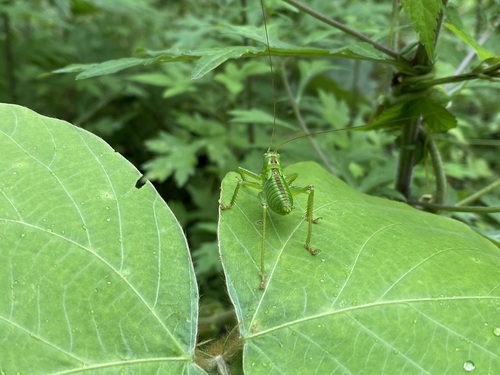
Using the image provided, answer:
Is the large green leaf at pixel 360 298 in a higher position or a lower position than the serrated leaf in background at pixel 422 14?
lower

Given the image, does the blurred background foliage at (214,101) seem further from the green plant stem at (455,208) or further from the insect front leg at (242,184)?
the insect front leg at (242,184)

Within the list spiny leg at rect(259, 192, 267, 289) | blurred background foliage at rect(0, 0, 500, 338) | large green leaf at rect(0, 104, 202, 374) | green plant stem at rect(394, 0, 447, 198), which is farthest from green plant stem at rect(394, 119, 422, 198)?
large green leaf at rect(0, 104, 202, 374)

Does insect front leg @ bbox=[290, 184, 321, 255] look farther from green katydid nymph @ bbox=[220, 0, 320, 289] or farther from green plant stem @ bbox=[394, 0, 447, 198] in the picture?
green plant stem @ bbox=[394, 0, 447, 198]

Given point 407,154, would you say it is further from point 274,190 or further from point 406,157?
point 274,190

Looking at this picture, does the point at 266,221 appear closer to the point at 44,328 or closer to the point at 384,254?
the point at 384,254

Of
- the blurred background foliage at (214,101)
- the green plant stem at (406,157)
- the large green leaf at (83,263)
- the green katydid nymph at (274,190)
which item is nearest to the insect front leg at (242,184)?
the green katydid nymph at (274,190)

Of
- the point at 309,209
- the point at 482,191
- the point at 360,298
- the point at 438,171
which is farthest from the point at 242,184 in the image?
the point at 482,191

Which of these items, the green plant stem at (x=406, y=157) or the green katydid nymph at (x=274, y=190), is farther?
the green plant stem at (x=406, y=157)

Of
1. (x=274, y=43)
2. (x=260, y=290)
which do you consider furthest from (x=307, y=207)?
(x=274, y=43)

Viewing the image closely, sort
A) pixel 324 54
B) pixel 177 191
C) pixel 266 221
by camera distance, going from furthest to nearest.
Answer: pixel 177 191, pixel 324 54, pixel 266 221
